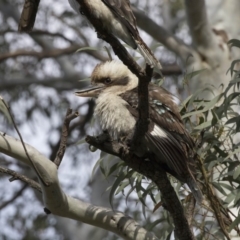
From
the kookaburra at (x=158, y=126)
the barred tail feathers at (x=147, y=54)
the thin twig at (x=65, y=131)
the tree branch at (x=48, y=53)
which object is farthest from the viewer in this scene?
the tree branch at (x=48, y=53)

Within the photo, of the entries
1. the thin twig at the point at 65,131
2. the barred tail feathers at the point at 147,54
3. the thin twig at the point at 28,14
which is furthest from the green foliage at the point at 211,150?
the thin twig at the point at 28,14

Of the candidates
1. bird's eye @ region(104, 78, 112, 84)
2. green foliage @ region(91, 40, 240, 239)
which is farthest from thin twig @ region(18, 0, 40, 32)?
green foliage @ region(91, 40, 240, 239)

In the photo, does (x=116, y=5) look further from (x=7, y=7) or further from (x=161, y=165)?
(x=7, y=7)

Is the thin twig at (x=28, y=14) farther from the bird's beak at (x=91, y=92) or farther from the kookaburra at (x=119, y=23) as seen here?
the bird's beak at (x=91, y=92)

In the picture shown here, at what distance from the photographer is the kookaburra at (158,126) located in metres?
2.34

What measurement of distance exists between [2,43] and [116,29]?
13.9 feet

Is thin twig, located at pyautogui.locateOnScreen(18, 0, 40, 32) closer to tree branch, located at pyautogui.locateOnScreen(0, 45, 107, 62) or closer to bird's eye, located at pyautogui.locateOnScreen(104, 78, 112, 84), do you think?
bird's eye, located at pyautogui.locateOnScreen(104, 78, 112, 84)

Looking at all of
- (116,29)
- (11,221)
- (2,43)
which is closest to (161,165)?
(116,29)

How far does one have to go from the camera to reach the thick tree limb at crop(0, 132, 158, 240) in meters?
2.27

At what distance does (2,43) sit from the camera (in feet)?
21.7

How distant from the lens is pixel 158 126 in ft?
7.91

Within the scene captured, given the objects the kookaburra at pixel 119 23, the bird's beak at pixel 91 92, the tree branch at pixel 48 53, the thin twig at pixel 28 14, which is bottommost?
the thin twig at pixel 28 14

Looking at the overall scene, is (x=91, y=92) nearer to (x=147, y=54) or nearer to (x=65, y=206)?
(x=147, y=54)

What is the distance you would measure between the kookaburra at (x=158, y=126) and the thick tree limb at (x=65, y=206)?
9.9 inches
